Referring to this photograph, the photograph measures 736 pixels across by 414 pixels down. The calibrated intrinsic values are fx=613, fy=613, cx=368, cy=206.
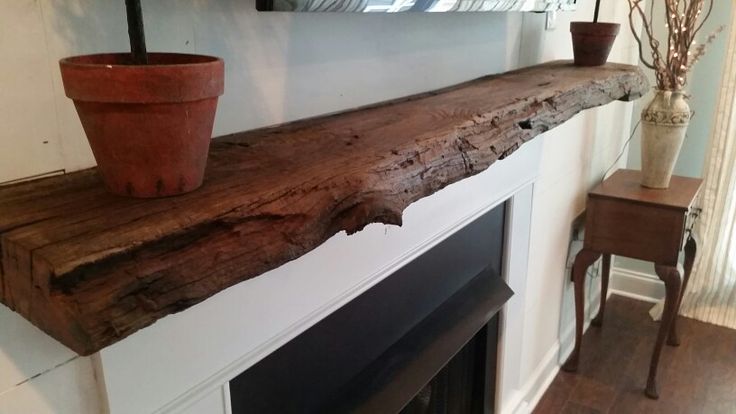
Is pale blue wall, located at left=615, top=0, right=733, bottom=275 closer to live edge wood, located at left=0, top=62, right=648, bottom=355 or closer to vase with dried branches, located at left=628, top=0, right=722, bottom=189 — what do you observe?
vase with dried branches, located at left=628, top=0, right=722, bottom=189

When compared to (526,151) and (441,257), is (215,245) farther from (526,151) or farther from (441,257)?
(526,151)

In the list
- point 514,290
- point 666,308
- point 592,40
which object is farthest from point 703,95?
point 514,290

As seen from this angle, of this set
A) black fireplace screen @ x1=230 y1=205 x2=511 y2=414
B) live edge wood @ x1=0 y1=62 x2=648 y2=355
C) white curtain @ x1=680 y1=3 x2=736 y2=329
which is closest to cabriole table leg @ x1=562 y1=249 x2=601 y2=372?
black fireplace screen @ x1=230 y1=205 x2=511 y2=414

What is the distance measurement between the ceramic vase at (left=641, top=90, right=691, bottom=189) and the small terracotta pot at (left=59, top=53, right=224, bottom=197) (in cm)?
195

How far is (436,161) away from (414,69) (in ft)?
1.50

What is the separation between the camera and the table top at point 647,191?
2139 millimetres

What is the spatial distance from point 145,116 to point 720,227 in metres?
2.73

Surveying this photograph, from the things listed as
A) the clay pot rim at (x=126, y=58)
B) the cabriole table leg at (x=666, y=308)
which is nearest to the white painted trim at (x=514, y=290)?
the cabriole table leg at (x=666, y=308)

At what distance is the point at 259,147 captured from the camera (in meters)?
0.83

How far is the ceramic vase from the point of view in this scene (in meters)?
2.15

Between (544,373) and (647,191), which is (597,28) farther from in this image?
(544,373)

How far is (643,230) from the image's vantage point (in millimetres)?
2178

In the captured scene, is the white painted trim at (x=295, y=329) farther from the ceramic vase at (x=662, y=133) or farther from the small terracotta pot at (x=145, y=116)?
the ceramic vase at (x=662, y=133)

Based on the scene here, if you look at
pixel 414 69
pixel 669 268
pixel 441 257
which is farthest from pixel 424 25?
pixel 669 268
